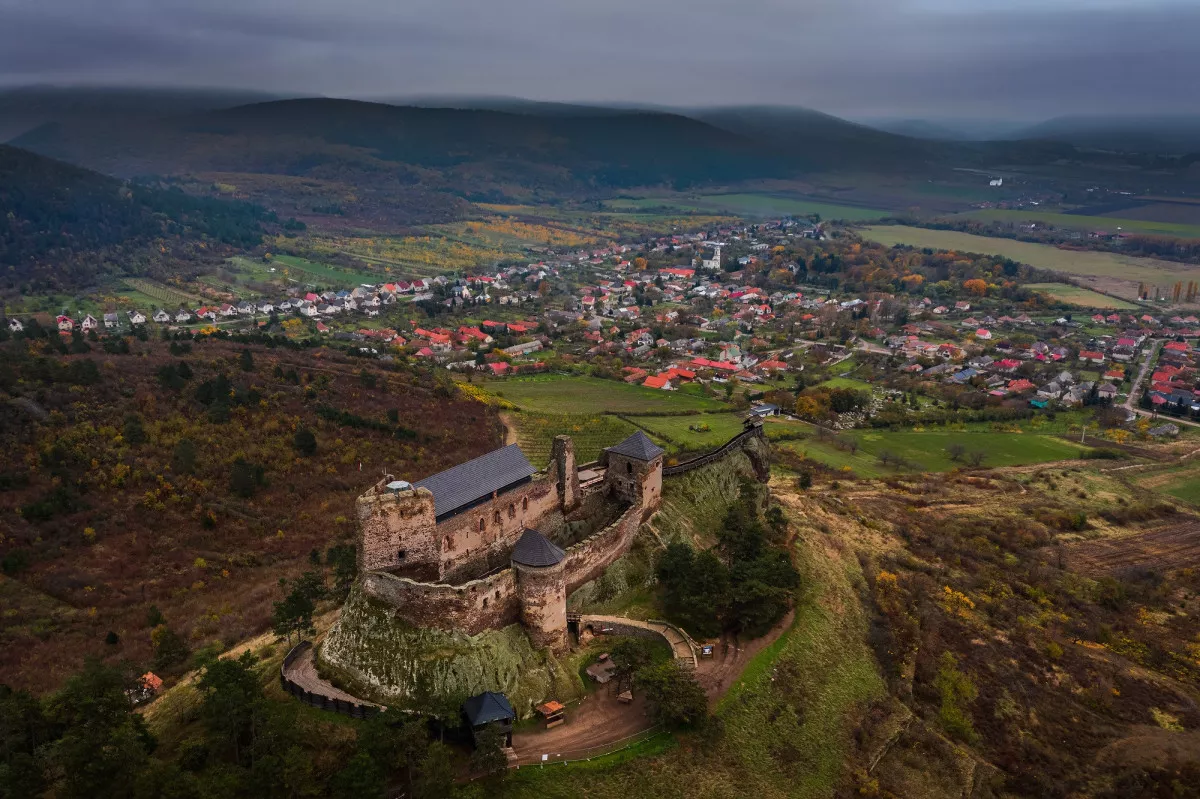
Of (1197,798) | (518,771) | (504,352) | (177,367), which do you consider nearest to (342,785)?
(518,771)

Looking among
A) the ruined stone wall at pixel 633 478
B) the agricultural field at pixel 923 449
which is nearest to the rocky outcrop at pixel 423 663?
the ruined stone wall at pixel 633 478

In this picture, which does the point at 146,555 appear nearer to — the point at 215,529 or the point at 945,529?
the point at 215,529

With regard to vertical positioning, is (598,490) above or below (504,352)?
above

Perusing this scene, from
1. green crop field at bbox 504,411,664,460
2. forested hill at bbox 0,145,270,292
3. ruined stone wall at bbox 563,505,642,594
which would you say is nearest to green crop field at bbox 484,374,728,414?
green crop field at bbox 504,411,664,460

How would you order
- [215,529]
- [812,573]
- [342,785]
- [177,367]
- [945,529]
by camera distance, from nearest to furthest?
[342,785], [812,573], [215,529], [945,529], [177,367]

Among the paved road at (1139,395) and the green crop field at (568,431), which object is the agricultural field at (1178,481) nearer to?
the paved road at (1139,395)

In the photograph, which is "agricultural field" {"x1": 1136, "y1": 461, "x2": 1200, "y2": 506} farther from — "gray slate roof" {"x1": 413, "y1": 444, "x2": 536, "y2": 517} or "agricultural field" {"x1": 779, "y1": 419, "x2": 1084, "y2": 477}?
"gray slate roof" {"x1": 413, "y1": 444, "x2": 536, "y2": 517}
